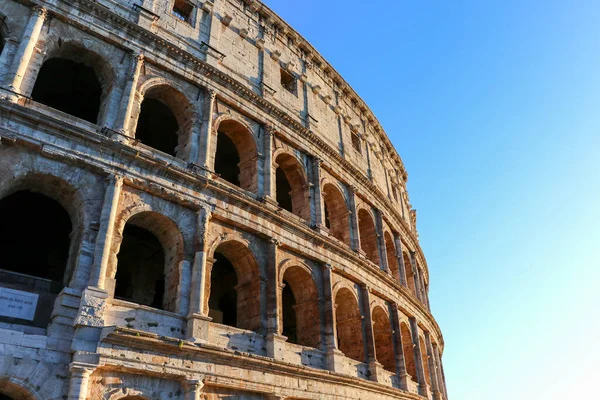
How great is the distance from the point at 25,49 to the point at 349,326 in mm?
11082

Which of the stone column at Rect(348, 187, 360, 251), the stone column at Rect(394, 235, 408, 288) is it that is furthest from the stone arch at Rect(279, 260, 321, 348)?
the stone column at Rect(394, 235, 408, 288)

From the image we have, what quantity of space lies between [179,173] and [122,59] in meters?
3.31

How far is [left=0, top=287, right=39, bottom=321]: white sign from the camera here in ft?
26.9

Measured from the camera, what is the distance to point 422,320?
64.7ft

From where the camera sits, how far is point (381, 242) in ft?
59.7

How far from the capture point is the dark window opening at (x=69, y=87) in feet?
41.2

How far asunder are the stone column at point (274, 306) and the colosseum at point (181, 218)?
0.05 metres

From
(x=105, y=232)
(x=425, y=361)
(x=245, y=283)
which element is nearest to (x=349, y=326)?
(x=245, y=283)

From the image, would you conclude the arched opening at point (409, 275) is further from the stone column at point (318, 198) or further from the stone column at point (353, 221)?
the stone column at point (318, 198)

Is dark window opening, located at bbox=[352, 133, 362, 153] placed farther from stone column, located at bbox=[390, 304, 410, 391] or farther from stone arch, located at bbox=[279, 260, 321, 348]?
stone arch, located at bbox=[279, 260, 321, 348]

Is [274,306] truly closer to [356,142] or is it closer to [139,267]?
[139,267]

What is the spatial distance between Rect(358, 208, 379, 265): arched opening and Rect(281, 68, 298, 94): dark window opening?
512cm

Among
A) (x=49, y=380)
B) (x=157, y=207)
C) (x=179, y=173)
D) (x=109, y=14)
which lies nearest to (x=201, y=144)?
(x=179, y=173)

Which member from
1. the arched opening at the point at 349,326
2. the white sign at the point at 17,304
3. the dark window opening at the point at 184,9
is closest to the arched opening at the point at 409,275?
the arched opening at the point at 349,326
